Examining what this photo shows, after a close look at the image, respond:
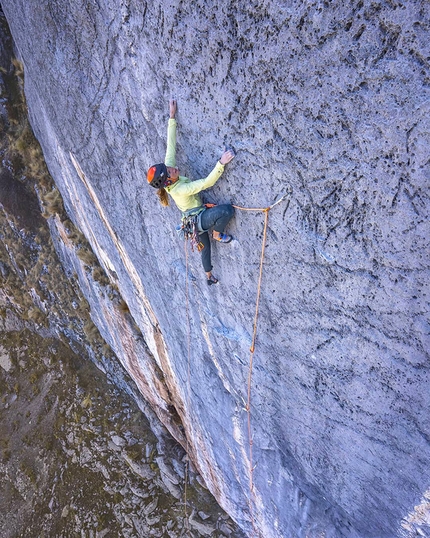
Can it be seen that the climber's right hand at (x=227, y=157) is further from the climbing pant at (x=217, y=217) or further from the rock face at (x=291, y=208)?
the climbing pant at (x=217, y=217)

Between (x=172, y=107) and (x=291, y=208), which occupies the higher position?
(x=172, y=107)

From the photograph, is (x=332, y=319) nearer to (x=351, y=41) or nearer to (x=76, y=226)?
(x=351, y=41)

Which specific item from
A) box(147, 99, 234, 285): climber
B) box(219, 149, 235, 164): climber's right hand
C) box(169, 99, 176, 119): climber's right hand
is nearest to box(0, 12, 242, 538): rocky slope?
box(147, 99, 234, 285): climber

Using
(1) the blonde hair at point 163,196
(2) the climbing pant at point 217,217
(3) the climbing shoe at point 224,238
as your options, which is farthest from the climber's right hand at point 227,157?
(1) the blonde hair at point 163,196

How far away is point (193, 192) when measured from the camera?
9.50 feet

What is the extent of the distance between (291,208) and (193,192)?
0.84 metres

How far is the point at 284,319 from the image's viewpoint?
2986 millimetres

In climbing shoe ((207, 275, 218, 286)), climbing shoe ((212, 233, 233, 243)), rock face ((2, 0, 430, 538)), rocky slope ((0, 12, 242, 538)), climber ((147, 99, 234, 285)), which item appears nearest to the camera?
rock face ((2, 0, 430, 538))

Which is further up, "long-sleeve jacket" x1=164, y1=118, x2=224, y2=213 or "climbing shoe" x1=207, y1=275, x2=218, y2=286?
"long-sleeve jacket" x1=164, y1=118, x2=224, y2=213

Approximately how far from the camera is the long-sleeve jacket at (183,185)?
2.82 meters

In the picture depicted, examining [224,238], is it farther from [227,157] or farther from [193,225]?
[227,157]

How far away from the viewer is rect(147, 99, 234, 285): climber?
9.18 ft

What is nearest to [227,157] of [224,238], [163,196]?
[224,238]

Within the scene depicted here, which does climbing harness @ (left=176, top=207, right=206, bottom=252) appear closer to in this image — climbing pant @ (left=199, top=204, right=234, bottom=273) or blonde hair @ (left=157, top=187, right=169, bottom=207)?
climbing pant @ (left=199, top=204, right=234, bottom=273)
